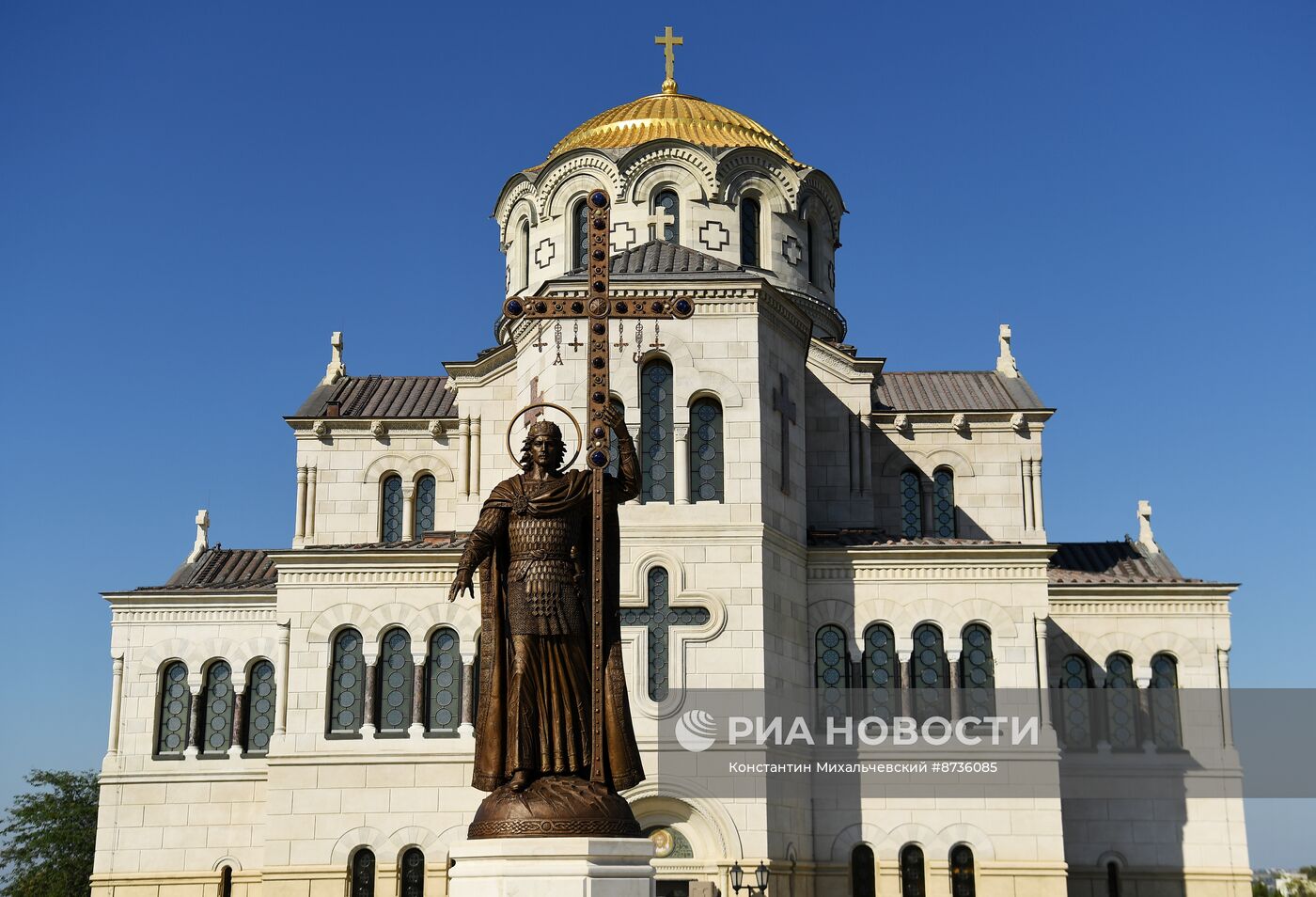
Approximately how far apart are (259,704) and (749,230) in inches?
555

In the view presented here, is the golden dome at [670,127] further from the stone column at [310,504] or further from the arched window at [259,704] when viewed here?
the arched window at [259,704]

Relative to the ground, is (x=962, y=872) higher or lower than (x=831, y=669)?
lower

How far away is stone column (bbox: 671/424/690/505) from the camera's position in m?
26.8

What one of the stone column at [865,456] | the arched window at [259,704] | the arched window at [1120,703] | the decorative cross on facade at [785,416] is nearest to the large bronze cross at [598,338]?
the decorative cross on facade at [785,416]

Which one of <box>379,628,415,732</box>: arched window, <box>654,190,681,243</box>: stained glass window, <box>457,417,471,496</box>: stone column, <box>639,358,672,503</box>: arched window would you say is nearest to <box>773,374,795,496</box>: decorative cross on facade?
<box>639,358,672,503</box>: arched window

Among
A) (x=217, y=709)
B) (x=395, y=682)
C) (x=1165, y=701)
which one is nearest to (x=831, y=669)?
(x=395, y=682)

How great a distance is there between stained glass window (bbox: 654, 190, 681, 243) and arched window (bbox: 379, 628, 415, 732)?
33.5 feet

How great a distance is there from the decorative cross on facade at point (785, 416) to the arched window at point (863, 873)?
20.7 feet

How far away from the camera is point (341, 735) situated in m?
28.0

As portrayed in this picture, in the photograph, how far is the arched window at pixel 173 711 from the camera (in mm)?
32469

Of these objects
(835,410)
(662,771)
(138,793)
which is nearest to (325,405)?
(138,793)

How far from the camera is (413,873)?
1090 inches

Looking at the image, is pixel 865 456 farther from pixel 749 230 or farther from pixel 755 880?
pixel 755 880

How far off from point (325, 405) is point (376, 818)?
10818 mm
